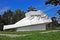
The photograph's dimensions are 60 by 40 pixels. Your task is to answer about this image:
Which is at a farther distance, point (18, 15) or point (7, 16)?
point (18, 15)

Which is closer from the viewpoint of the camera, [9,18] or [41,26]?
[41,26]

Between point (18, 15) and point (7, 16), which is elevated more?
point (18, 15)

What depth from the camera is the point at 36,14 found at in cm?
4281

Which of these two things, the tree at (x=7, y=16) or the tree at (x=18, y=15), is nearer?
the tree at (x=7, y=16)

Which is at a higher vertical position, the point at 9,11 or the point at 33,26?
the point at 9,11

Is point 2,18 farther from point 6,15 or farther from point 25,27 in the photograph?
point 25,27

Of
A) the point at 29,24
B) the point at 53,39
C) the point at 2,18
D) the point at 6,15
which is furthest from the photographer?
the point at 6,15

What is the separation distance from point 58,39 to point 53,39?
40 centimetres

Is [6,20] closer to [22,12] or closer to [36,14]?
[22,12]

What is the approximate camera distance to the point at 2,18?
64.9 metres

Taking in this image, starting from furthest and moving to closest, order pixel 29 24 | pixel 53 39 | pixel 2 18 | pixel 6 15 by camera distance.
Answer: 1. pixel 6 15
2. pixel 2 18
3. pixel 29 24
4. pixel 53 39

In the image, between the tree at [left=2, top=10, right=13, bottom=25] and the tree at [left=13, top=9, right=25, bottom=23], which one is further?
the tree at [left=13, top=9, right=25, bottom=23]

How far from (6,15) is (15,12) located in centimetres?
402

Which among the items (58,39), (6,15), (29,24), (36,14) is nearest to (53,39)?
(58,39)
